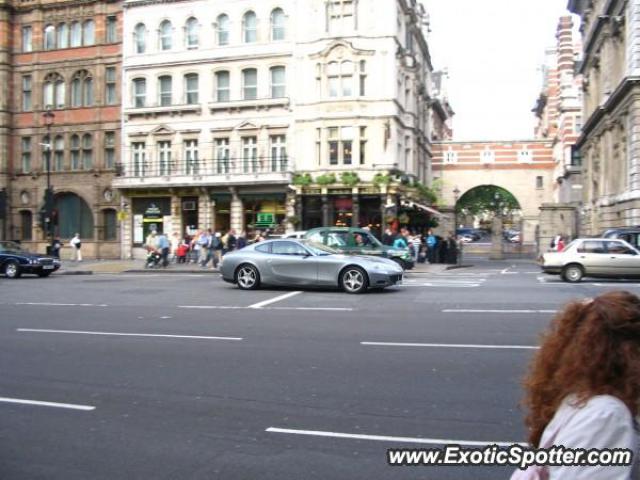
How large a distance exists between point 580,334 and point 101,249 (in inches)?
1657

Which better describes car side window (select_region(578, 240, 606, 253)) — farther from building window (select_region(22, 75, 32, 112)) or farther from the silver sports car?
building window (select_region(22, 75, 32, 112))

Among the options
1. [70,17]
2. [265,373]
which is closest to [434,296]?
[265,373]

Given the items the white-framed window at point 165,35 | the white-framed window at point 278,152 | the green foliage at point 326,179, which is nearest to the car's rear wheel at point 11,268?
the white-framed window at point 278,152

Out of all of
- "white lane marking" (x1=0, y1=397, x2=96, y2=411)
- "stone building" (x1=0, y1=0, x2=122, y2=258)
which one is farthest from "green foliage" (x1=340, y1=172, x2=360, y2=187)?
"white lane marking" (x1=0, y1=397, x2=96, y2=411)

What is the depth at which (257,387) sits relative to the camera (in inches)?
295

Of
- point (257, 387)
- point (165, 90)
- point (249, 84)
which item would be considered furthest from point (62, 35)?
point (257, 387)

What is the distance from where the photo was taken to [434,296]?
54.7ft

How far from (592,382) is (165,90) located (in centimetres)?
4084

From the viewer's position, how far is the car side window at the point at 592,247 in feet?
70.0

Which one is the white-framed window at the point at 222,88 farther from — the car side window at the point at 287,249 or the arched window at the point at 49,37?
the car side window at the point at 287,249

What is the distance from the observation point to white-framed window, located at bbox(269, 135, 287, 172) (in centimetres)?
3809

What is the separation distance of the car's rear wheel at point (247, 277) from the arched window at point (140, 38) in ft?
86.4

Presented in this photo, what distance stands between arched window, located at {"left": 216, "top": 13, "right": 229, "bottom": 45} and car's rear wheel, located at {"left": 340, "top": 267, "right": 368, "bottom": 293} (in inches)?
991

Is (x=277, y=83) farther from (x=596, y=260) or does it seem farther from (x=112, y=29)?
(x=596, y=260)
